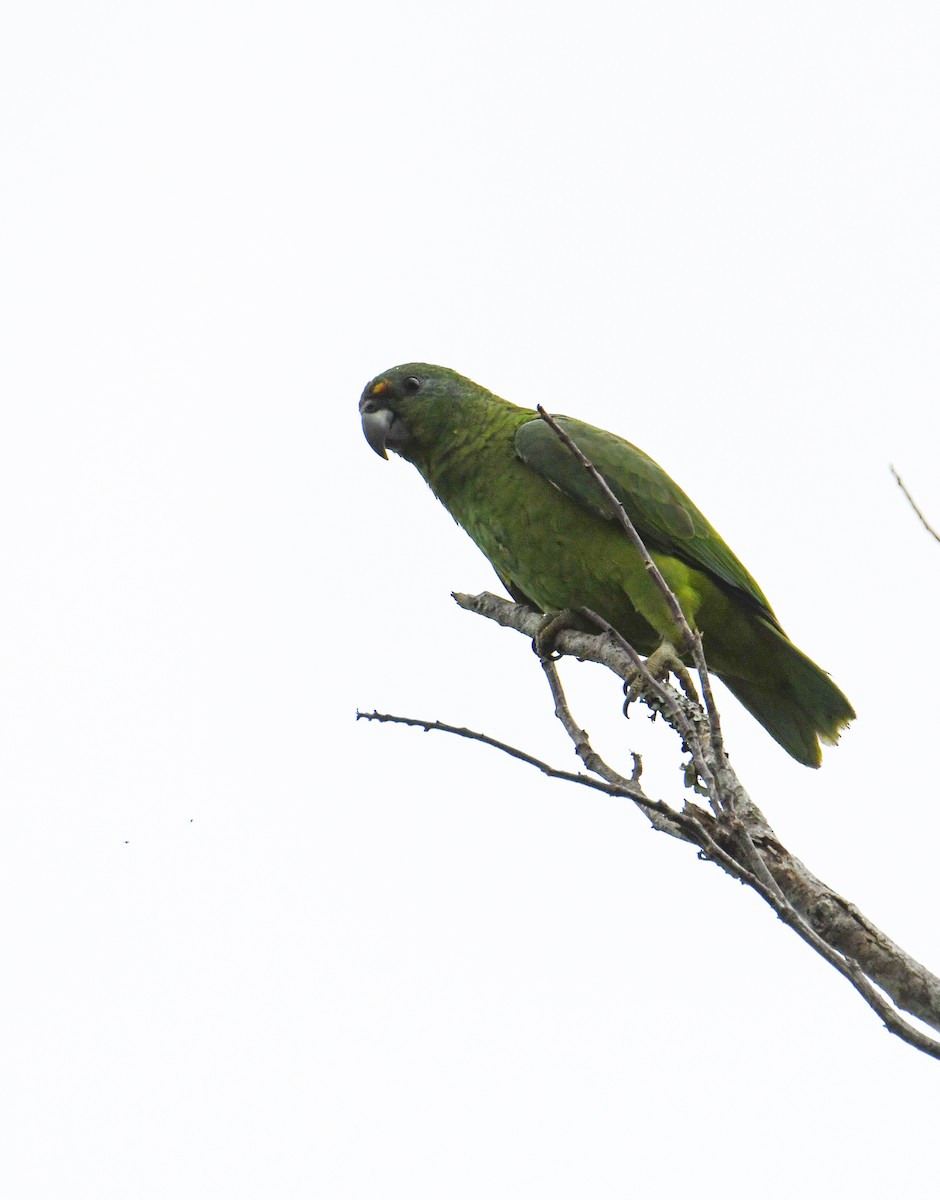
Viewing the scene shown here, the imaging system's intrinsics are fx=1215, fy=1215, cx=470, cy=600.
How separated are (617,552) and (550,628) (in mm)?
452

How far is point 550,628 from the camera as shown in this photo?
523cm

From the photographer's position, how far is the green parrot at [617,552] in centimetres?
538

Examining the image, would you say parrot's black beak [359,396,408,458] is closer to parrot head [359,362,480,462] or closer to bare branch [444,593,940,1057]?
parrot head [359,362,480,462]

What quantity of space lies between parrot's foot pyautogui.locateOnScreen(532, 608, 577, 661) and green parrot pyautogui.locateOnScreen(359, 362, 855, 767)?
0.48 ft

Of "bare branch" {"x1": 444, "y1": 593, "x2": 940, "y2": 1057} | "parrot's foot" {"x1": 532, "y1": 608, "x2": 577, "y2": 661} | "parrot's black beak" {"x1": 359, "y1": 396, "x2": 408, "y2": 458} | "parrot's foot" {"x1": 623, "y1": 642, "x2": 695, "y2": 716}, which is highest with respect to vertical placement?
"parrot's black beak" {"x1": 359, "y1": 396, "x2": 408, "y2": 458}

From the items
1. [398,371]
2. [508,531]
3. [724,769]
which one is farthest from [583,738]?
[398,371]

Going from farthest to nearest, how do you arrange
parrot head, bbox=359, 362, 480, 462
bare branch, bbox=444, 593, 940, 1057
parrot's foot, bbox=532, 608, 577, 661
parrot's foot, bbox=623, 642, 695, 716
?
1. parrot head, bbox=359, 362, 480, 462
2. parrot's foot, bbox=532, 608, 577, 661
3. parrot's foot, bbox=623, 642, 695, 716
4. bare branch, bbox=444, 593, 940, 1057

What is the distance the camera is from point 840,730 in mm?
5637

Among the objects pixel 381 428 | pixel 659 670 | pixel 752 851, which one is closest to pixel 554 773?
pixel 752 851

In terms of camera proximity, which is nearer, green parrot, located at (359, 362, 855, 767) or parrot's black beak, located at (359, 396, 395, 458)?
green parrot, located at (359, 362, 855, 767)

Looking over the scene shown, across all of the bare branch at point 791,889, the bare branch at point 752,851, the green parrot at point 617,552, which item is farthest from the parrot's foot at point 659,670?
the bare branch at point 791,889

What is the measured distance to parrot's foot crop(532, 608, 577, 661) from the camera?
5.23m

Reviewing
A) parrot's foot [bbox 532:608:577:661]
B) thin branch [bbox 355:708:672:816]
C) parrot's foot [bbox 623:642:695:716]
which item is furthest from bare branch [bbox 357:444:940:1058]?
parrot's foot [bbox 532:608:577:661]

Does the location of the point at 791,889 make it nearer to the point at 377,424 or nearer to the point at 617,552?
the point at 617,552
